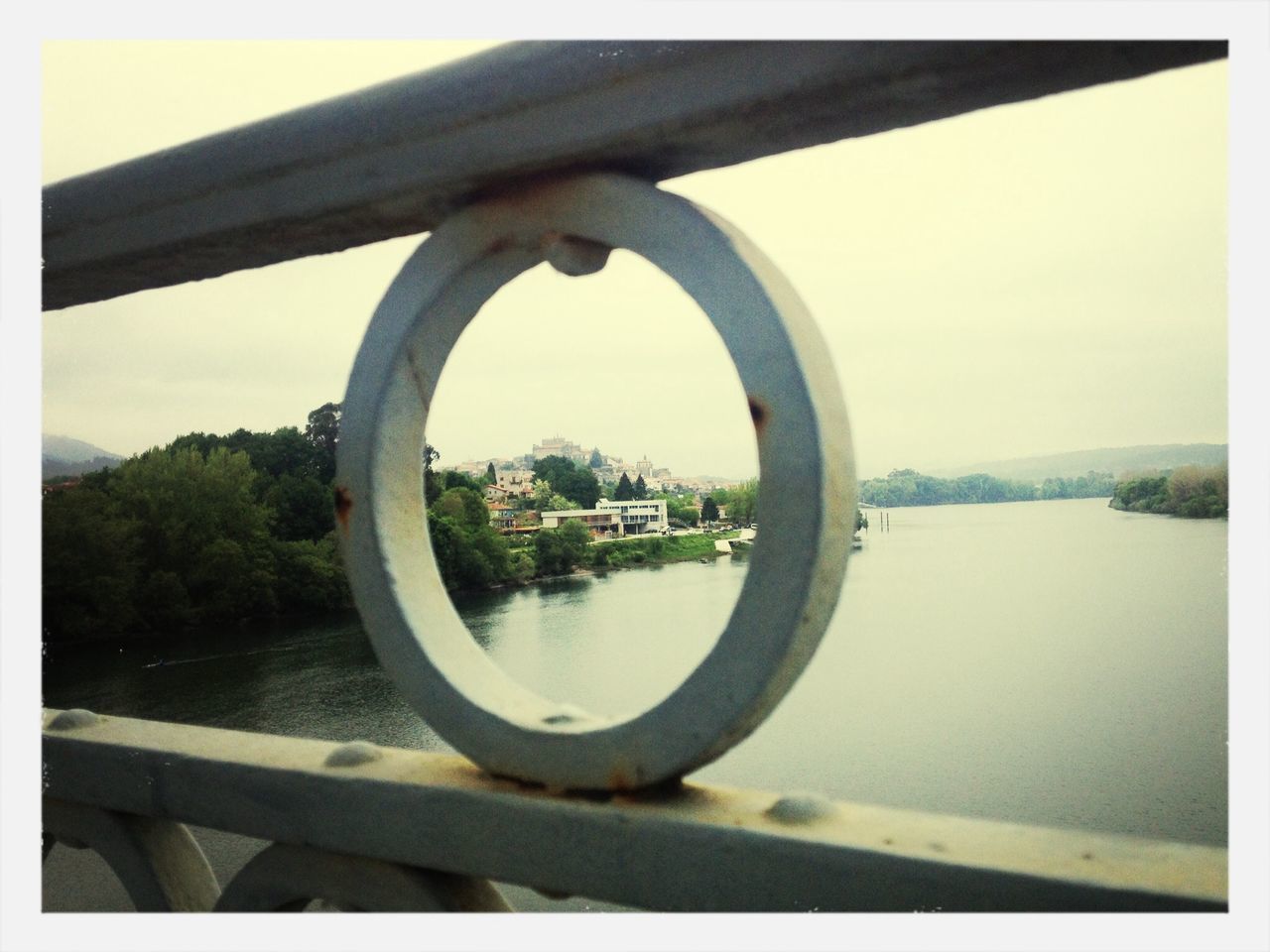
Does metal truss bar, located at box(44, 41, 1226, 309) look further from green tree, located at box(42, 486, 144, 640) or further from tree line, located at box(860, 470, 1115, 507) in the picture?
tree line, located at box(860, 470, 1115, 507)

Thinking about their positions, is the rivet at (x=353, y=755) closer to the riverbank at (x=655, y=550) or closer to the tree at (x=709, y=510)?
the tree at (x=709, y=510)

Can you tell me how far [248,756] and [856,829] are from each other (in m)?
0.74

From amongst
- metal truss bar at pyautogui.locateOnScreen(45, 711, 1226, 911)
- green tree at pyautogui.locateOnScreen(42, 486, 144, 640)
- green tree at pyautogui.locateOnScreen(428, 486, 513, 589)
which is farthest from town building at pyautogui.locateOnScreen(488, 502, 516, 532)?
metal truss bar at pyautogui.locateOnScreen(45, 711, 1226, 911)

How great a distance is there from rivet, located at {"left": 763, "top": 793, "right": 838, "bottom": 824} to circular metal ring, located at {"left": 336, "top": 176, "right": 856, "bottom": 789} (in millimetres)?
71

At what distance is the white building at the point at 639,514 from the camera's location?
355cm

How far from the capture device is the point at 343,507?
110 cm

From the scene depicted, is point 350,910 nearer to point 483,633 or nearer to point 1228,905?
point 1228,905

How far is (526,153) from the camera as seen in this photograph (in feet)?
3.25

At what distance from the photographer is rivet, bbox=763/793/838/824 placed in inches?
33.7

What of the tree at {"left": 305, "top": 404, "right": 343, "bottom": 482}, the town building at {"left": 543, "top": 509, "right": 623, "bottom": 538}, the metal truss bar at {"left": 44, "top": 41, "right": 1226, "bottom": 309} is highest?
the metal truss bar at {"left": 44, "top": 41, "right": 1226, "bottom": 309}

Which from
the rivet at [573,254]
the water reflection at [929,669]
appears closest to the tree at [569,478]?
the water reflection at [929,669]

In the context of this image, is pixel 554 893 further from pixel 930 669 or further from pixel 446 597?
pixel 930 669

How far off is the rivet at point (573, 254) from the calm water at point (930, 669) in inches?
19.1

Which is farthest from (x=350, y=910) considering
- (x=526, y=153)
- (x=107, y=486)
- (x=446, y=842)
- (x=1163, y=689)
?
(x=1163, y=689)
